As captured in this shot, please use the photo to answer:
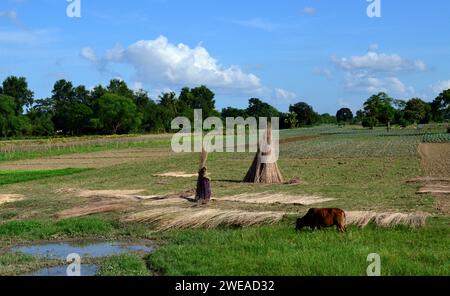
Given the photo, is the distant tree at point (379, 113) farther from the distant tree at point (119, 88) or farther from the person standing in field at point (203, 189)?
the person standing in field at point (203, 189)

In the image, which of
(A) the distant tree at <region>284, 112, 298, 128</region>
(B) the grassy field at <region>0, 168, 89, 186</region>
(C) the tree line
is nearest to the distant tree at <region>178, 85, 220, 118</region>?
(C) the tree line

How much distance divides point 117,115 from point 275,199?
81034 millimetres

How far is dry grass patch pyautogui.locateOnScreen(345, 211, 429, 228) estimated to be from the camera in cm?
1034

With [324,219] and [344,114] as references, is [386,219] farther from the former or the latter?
[344,114]

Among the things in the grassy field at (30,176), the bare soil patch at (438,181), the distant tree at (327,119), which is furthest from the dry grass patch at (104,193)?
the distant tree at (327,119)

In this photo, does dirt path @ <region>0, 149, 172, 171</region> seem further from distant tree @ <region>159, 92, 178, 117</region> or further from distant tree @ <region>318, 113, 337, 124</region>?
distant tree @ <region>318, 113, 337, 124</region>

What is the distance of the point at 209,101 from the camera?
125250 mm

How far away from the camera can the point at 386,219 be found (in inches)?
413

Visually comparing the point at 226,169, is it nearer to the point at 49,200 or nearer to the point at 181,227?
the point at 49,200

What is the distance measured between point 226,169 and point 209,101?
98.9 metres

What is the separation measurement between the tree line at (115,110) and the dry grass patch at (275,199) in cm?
6389

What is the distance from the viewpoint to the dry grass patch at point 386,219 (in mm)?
10336
